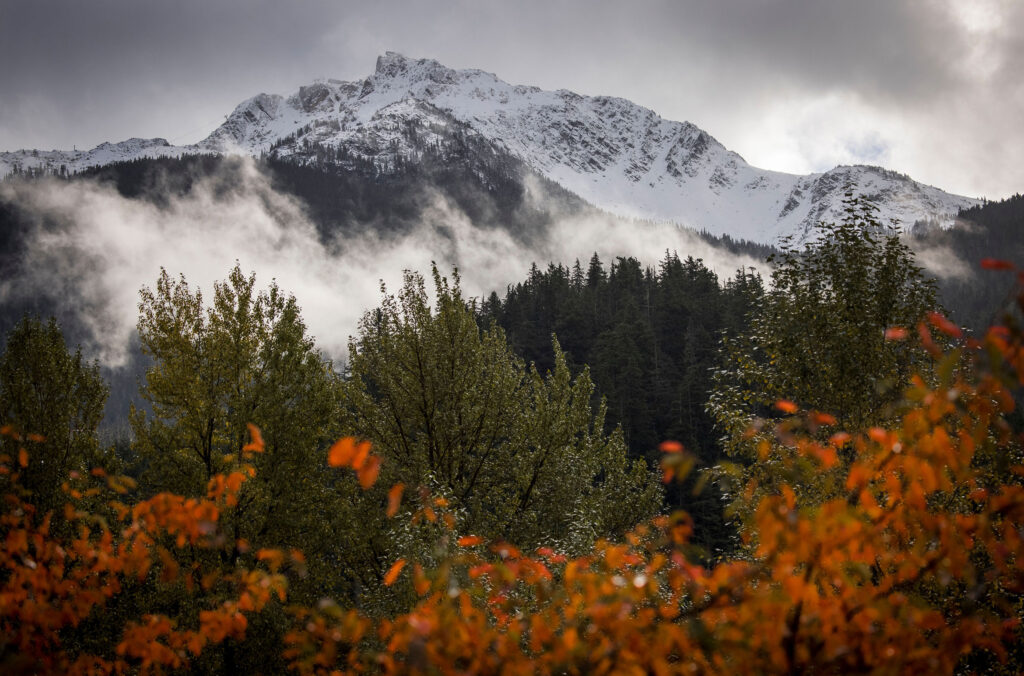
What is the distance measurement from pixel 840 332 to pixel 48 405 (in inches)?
684

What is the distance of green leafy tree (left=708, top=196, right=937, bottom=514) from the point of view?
8867 mm

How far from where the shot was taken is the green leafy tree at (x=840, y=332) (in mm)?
8867

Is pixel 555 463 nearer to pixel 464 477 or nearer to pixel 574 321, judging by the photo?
pixel 464 477

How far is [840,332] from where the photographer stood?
29.8 feet

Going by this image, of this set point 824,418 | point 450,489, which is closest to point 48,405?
point 450,489

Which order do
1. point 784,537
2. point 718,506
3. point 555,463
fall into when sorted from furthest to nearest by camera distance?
point 718,506, point 555,463, point 784,537

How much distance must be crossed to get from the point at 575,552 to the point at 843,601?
675cm

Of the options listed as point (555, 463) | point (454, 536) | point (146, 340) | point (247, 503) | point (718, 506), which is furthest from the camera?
point (718, 506)

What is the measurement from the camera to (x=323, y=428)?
41.5 feet

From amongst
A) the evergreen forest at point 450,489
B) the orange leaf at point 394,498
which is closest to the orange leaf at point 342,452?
the evergreen forest at point 450,489

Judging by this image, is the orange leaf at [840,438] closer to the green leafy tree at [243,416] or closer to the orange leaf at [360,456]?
the orange leaf at [360,456]

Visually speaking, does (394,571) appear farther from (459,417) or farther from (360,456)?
(459,417)

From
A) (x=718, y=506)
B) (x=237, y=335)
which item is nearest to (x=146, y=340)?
(x=237, y=335)

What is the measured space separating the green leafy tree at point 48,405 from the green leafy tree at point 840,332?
14398mm
